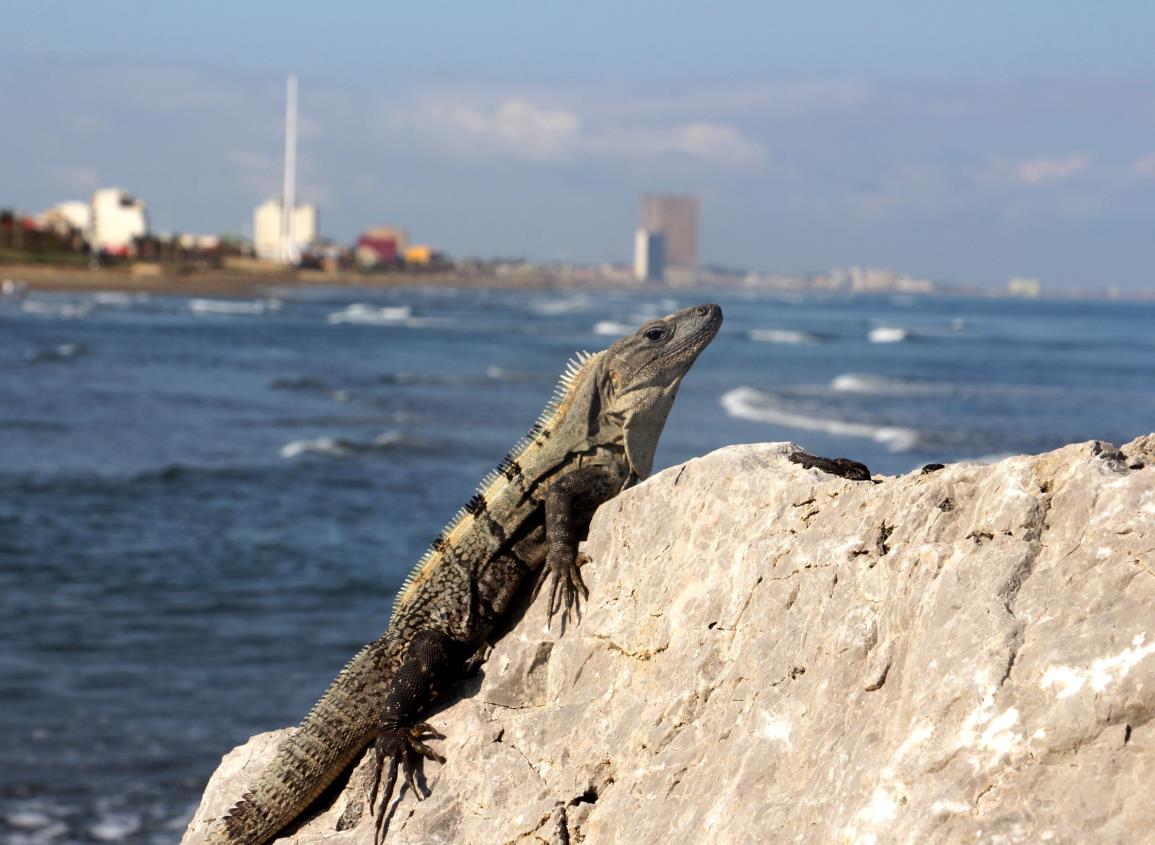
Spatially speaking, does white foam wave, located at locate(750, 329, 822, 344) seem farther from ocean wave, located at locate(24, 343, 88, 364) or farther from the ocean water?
ocean wave, located at locate(24, 343, 88, 364)

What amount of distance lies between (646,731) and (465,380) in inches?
1363

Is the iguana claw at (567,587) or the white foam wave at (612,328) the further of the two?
the white foam wave at (612,328)

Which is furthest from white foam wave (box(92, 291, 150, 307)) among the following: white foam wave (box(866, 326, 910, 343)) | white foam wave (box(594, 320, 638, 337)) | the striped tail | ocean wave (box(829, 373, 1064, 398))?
the striped tail

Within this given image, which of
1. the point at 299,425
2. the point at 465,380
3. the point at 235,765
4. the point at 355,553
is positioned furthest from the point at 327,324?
the point at 235,765

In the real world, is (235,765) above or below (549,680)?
below

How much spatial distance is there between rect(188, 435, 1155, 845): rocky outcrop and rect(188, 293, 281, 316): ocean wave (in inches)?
2982

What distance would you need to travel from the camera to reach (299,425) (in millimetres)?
26641

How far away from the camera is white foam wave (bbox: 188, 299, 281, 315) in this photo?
80.1 m

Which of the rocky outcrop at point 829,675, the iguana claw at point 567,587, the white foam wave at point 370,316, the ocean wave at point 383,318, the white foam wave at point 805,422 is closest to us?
the rocky outcrop at point 829,675

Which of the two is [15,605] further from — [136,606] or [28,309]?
[28,309]

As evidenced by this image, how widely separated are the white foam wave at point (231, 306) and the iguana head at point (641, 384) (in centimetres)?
7598

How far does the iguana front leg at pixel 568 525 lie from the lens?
4562mm

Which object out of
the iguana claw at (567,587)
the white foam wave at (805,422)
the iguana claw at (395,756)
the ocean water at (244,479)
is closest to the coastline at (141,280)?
the ocean water at (244,479)

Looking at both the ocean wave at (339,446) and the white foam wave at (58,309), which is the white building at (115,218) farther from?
the ocean wave at (339,446)
